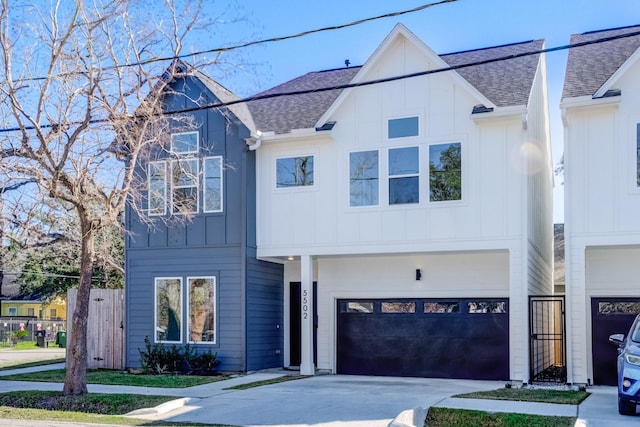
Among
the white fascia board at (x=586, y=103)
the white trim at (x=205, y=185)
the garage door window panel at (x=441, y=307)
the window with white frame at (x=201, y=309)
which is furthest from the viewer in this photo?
the white trim at (x=205, y=185)

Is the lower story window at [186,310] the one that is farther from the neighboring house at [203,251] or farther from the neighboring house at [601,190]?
the neighboring house at [601,190]

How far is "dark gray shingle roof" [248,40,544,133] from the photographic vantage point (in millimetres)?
16719

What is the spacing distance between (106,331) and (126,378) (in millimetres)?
3020

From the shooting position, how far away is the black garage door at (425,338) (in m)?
16.9

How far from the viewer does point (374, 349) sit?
18.1 metres

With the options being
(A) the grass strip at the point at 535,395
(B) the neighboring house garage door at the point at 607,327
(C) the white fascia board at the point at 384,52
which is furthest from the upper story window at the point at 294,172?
(B) the neighboring house garage door at the point at 607,327

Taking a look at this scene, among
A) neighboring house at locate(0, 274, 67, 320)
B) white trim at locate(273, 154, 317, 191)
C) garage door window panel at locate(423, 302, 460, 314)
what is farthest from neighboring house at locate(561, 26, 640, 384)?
neighboring house at locate(0, 274, 67, 320)

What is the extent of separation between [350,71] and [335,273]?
644 centimetres

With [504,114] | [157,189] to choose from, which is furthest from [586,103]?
[157,189]

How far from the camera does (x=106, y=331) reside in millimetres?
19266

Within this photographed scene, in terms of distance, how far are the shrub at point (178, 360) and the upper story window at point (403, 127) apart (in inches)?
273

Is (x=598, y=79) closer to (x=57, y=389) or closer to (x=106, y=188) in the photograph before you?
(x=106, y=188)

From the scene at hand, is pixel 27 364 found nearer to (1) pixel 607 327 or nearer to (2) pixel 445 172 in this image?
(2) pixel 445 172

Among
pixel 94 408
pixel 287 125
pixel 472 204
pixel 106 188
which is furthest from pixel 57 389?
pixel 472 204
